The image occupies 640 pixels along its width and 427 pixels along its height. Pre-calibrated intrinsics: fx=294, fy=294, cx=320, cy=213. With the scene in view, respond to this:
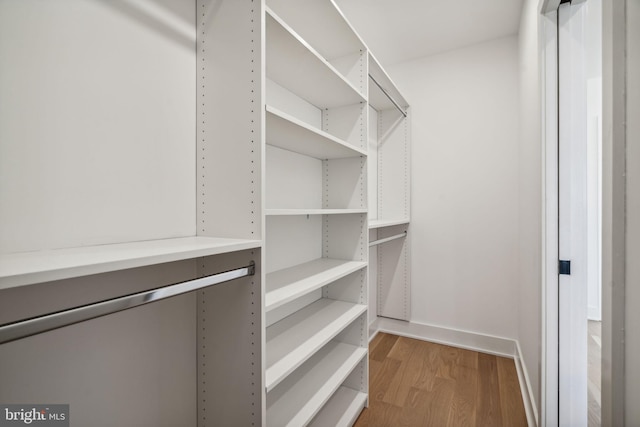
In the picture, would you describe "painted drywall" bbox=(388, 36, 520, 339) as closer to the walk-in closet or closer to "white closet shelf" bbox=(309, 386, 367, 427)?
the walk-in closet

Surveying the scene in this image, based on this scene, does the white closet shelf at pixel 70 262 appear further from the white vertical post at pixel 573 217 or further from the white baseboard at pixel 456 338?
the white baseboard at pixel 456 338

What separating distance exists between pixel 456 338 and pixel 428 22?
2.64 meters

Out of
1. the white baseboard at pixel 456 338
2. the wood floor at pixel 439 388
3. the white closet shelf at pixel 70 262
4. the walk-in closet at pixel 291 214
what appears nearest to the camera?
the white closet shelf at pixel 70 262

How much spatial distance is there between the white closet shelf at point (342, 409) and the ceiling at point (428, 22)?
8.39ft

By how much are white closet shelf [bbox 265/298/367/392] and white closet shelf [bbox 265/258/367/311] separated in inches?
10.3

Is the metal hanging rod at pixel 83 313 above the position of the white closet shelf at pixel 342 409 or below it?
above

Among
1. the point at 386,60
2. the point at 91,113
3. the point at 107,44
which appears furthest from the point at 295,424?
the point at 386,60

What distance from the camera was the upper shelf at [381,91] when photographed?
6.67 ft

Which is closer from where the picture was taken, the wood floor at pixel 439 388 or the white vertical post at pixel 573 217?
the white vertical post at pixel 573 217

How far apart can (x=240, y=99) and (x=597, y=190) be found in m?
2.62

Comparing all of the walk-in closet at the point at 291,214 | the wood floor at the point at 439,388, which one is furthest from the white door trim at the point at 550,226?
the wood floor at the point at 439,388

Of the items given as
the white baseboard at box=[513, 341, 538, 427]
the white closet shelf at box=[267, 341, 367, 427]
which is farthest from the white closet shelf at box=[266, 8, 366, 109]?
the white baseboard at box=[513, 341, 538, 427]

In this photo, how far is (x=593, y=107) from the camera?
245 cm

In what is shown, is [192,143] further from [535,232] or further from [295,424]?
[535,232]
